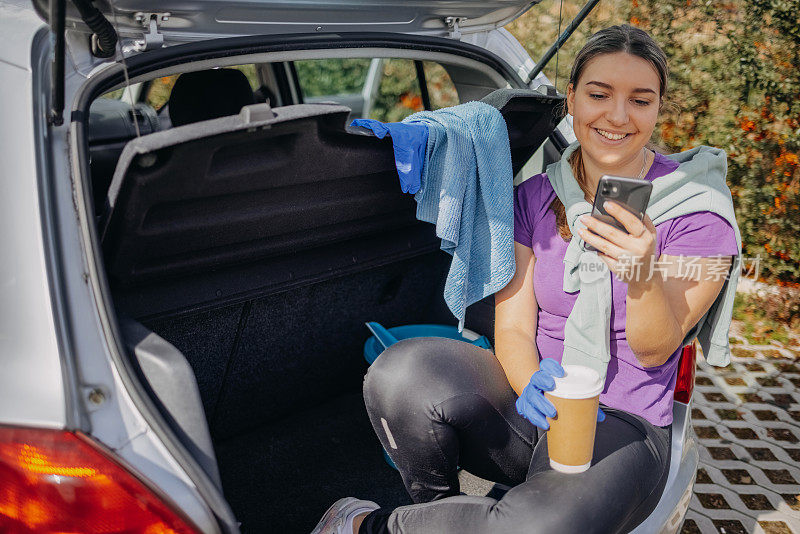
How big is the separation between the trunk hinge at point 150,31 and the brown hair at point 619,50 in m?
0.95

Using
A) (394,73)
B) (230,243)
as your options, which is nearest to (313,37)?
(230,243)

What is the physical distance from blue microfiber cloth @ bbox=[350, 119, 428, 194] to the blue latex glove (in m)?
0.49

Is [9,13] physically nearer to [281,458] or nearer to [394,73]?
[281,458]

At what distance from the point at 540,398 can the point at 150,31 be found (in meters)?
1.10

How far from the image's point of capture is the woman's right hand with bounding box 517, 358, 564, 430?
138 cm

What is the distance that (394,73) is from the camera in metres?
6.38

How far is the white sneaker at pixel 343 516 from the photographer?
1.57m

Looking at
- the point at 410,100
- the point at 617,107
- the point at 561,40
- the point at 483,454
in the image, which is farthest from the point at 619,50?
the point at 410,100

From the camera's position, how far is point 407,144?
1504mm

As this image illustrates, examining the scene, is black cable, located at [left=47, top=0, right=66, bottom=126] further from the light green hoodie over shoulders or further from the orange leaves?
the orange leaves

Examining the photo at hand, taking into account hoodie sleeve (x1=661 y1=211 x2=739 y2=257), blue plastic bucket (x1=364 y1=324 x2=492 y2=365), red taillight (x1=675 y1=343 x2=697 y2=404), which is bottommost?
blue plastic bucket (x1=364 y1=324 x2=492 y2=365)

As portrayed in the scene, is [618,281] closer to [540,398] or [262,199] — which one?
[540,398]

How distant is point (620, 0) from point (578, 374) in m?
3.65

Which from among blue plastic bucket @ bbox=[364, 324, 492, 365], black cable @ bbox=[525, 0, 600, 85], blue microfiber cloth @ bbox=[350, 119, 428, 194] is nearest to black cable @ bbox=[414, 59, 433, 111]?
black cable @ bbox=[525, 0, 600, 85]
